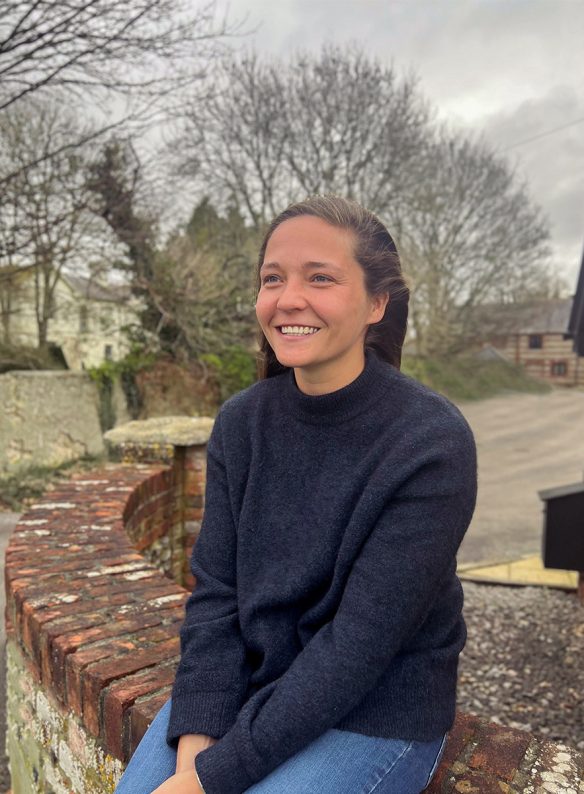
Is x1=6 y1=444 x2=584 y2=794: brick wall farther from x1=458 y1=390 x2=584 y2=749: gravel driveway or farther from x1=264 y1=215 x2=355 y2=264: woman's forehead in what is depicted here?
x1=458 y1=390 x2=584 y2=749: gravel driveway

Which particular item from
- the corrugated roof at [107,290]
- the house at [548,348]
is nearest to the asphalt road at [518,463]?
the house at [548,348]

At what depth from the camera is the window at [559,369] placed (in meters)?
33.0

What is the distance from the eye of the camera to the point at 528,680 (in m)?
4.07

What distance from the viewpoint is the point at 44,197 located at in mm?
Result: 7613

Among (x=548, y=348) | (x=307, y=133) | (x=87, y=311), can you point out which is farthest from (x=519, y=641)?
(x=548, y=348)

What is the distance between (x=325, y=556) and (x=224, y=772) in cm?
43

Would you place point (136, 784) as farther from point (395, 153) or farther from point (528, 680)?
point (395, 153)

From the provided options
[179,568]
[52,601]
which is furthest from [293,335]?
[179,568]

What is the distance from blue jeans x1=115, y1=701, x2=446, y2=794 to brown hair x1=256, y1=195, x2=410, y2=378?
836mm

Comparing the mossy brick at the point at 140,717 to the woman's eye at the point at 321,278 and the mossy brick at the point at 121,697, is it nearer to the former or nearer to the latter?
the mossy brick at the point at 121,697

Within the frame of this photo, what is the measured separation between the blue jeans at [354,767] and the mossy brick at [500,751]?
129 millimetres

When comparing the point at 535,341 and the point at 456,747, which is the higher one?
the point at 535,341

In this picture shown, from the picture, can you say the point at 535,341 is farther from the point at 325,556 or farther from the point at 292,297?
the point at 325,556

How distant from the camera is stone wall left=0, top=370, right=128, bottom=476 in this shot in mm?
8078
